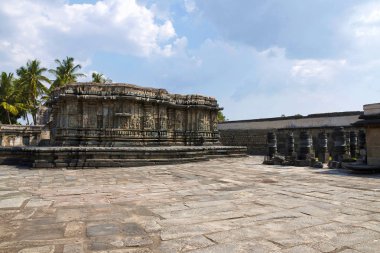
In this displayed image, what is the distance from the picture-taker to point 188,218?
12.7 ft

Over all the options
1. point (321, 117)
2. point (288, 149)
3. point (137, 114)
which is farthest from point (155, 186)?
point (321, 117)

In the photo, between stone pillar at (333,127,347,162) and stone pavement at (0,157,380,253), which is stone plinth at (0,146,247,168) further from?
stone pillar at (333,127,347,162)

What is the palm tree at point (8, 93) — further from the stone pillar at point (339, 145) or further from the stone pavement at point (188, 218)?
the stone pillar at point (339, 145)

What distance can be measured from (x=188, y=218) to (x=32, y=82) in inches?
1362

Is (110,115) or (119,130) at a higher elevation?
(110,115)

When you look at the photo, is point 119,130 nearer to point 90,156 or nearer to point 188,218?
point 90,156

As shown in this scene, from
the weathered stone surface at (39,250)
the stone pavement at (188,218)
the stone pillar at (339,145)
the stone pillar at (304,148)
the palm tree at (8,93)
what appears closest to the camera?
the weathered stone surface at (39,250)

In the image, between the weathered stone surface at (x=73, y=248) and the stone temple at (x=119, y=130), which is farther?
the stone temple at (x=119, y=130)

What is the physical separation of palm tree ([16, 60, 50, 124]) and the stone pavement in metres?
30.5

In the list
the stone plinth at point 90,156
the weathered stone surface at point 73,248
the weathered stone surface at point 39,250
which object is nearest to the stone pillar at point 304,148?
the stone plinth at point 90,156

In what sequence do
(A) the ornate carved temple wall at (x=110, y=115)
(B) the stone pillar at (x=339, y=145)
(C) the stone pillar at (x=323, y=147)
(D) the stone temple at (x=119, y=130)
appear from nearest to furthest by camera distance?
(D) the stone temple at (x=119, y=130)
(B) the stone pillar at (x=339, y=145)
(C) the stone pillar at (x=323, y=147)
(A) the ornate carved temple wall at (x=110, y=115)

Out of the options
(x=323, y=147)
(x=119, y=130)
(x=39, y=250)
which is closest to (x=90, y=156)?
→ (x=119, y=130)

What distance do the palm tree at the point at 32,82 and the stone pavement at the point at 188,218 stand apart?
3048cm

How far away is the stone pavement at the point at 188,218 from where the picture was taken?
2.90m
